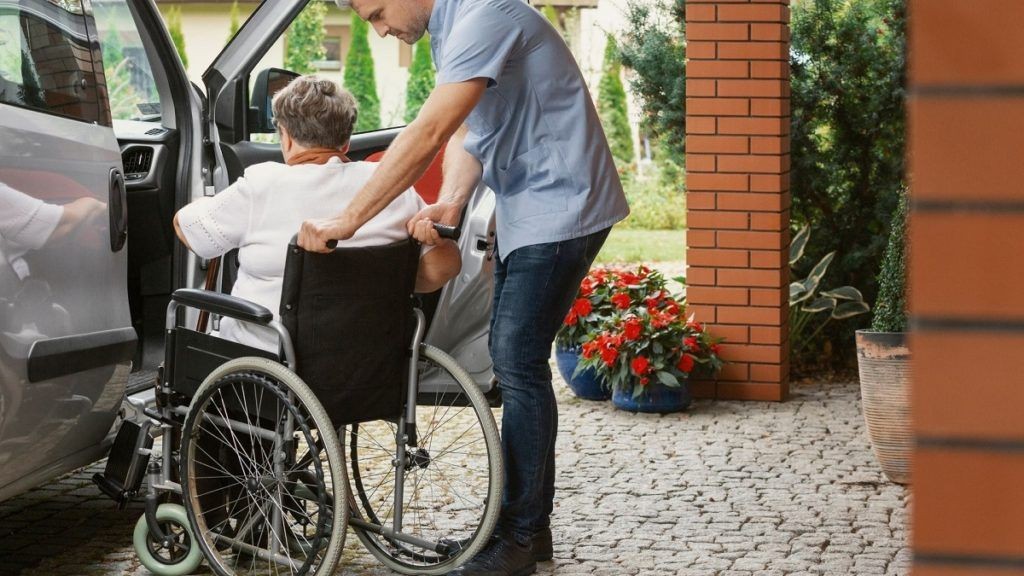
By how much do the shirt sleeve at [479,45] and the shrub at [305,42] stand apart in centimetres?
1532

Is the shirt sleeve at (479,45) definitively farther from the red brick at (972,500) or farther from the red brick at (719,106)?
the red brick at (719,106)

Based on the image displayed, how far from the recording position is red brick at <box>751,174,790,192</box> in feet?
20.9

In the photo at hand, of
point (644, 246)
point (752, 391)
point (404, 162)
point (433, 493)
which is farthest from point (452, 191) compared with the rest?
point (644, 246)

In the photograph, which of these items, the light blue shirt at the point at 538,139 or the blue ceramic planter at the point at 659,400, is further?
the blue ceramic planter at the point at 659,400

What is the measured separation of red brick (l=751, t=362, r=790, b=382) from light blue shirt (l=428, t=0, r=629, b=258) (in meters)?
3.01

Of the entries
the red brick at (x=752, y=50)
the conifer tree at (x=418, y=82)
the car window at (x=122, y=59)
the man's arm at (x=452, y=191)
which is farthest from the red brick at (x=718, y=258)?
the conifer tree at (x=418, y=82)

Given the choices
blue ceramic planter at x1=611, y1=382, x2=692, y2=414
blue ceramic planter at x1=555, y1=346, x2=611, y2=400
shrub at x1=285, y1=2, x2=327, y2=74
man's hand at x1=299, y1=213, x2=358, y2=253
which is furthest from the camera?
shrub at x1=285, y1=2, x2=327, y2=74

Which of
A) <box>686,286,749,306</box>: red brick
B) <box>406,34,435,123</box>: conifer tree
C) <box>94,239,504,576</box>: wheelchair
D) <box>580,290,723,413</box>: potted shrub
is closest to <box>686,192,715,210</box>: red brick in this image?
<box>686,286,749,306</box>: red brick

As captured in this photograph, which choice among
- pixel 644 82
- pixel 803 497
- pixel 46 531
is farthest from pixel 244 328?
pixel 644 82

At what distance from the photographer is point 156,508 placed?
3725 millimetres

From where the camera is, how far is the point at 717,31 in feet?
20.8

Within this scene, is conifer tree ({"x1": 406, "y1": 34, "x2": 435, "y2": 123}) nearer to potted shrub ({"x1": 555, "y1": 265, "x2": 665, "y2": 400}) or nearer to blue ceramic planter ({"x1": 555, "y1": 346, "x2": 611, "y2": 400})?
potted shrub ({"x1": 555, "y1": 265, "x2": 665, "y2": 400})

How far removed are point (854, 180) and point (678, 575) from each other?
4.07 metres

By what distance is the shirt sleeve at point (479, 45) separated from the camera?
332 cm
